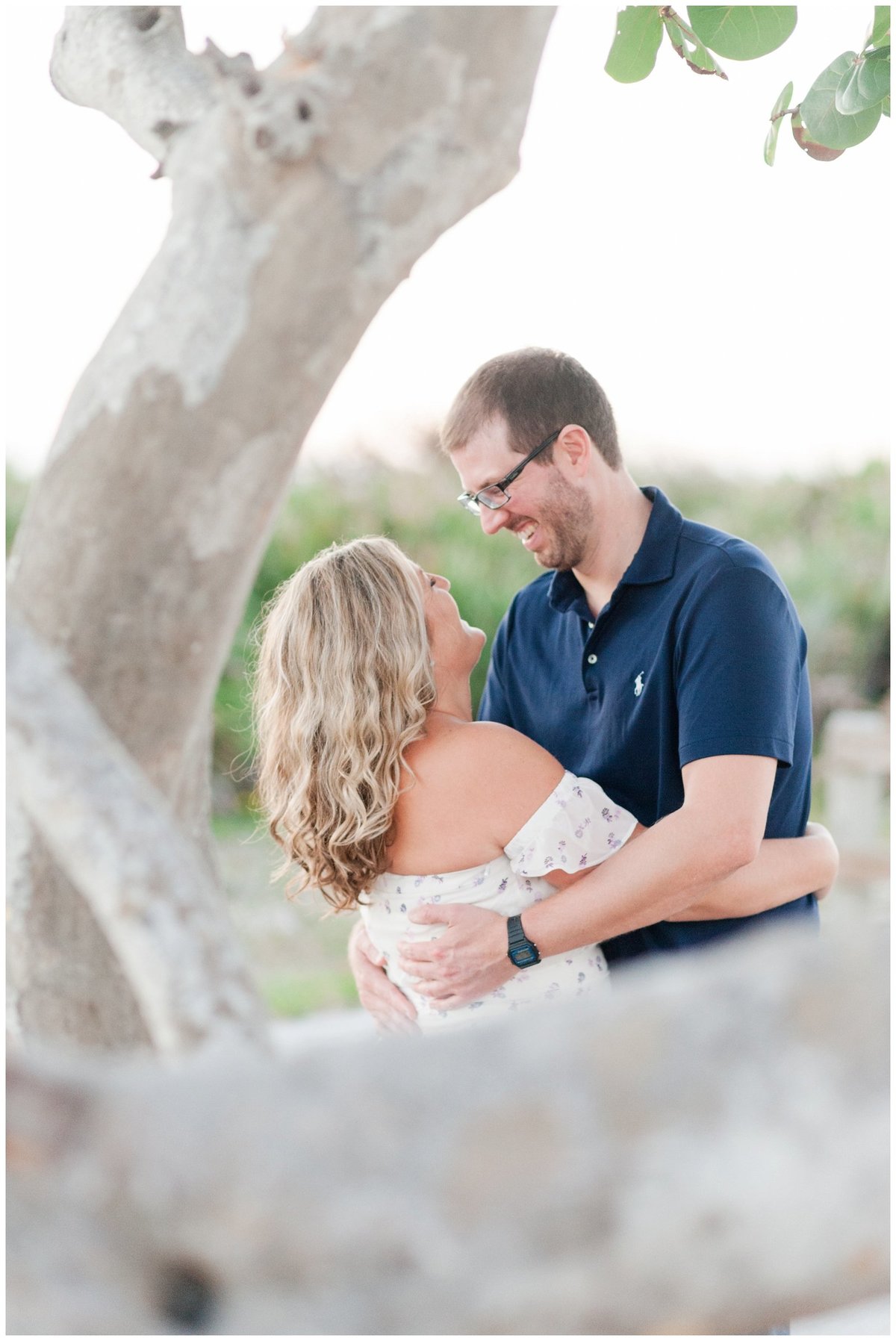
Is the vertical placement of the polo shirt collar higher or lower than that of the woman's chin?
higher

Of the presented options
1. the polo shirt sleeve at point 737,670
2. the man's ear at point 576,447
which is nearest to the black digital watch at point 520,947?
the polo shirt sleeve at point 737,670

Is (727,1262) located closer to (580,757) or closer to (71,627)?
(71,627)

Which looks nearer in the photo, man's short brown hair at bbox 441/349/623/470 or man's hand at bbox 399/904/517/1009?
man's hand at bbox 399/904/517/1009

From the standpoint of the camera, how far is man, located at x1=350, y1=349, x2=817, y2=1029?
1.71 meters

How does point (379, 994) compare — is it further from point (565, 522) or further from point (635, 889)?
point (565, 522)

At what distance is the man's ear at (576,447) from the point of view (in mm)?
2123

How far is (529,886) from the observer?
5.93 ft

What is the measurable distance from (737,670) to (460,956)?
632 millimetres

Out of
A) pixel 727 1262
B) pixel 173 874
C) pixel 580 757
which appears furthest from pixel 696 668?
pixel 727 1262

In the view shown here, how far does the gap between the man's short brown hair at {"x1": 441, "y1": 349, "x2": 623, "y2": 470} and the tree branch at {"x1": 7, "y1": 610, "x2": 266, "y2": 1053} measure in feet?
4.88

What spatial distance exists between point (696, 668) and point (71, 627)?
1106 millimetres

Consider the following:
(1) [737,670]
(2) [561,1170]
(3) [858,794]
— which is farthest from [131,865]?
(3) [858,794]

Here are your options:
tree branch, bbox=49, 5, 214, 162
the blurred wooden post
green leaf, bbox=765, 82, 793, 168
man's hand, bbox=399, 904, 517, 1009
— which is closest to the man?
man's hand, bbox=399, 904, 517, 1009

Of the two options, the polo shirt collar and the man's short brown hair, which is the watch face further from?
the man's short brown hair
